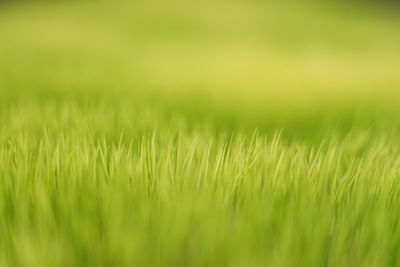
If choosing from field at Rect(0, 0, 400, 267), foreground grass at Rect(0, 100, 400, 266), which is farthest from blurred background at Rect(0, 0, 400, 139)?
foreground grass at Rect(0, 100, 400, 266)

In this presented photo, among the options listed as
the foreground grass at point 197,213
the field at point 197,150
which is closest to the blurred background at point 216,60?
the field at point 197,150

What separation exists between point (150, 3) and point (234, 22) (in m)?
0.79

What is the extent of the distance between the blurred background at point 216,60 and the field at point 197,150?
0.4 inches

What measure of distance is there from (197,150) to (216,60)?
1.27 m

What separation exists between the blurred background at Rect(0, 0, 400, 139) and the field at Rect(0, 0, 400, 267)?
0.03ft

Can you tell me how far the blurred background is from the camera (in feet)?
3.81

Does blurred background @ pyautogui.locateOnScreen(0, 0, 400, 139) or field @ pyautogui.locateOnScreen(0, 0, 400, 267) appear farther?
blurred background @ pyautogui.locateOnScreen(0, 0, 400, 139)

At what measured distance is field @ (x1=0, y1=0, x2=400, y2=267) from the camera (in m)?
0.50

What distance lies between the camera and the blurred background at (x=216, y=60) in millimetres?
1161

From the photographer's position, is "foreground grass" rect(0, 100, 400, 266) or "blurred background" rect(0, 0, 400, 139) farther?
"blurred background" rect(0, 0, 400, 139)

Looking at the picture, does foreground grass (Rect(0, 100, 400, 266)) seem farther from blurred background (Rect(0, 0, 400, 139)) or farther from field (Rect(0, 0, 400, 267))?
blurred background (Rect(0, 0, 400, 139))

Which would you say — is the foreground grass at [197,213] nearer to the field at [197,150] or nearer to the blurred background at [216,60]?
the field at [197,150]

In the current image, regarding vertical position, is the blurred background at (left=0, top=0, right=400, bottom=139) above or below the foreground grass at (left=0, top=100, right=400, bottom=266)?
above

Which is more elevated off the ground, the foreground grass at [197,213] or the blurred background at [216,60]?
the blurred background at [216,60]
